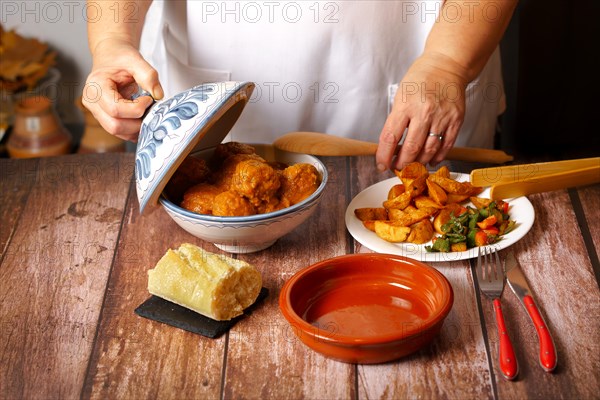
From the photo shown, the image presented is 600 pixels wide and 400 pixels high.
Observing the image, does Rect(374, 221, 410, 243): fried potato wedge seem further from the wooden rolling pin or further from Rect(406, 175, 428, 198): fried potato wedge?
the wooden rolling pin

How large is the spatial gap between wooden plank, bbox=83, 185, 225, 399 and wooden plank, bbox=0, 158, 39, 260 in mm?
294

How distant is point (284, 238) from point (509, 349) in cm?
50

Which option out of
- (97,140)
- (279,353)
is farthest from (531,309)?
(97,140)

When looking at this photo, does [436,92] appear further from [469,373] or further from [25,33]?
[25,33]

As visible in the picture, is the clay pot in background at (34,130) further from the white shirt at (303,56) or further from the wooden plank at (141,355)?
the wooden plank at (141,355)

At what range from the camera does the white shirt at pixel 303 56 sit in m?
1.84

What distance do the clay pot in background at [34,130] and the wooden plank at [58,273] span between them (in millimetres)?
1296

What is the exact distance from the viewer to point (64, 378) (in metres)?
1.12

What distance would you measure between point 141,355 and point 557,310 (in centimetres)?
66

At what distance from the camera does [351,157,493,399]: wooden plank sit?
1.07m

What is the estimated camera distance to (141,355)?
1.16 m

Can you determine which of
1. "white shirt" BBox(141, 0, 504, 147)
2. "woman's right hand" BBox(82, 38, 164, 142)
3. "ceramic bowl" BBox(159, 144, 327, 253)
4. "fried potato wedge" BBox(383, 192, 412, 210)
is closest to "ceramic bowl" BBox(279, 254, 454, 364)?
"ceramic bowl" BBox(159, 144, 327, 253)

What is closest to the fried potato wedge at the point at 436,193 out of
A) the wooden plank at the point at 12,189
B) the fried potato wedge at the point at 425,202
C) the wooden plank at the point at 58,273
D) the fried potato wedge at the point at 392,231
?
the fried potato wedge at the point at 425,202

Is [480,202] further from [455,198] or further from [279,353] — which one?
[279,353]
